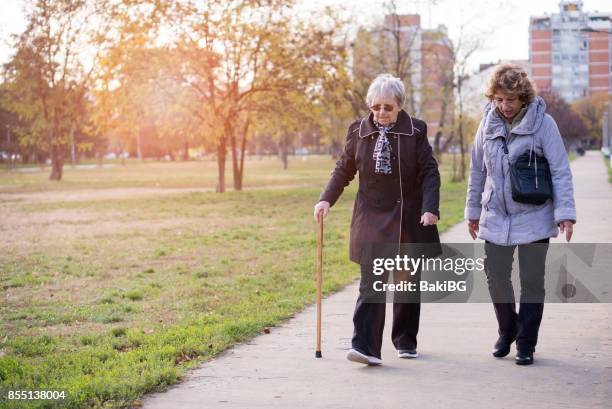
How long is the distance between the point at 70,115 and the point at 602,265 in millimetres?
52899

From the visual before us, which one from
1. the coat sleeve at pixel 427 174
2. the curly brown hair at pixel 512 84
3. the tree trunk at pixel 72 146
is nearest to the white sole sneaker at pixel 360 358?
the coat sleeve at pixel 427 174

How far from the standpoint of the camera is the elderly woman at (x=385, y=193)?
6125 mm

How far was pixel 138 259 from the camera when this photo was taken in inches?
567

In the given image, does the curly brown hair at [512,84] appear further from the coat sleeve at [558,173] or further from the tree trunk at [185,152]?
the tree trunk at [185,152]

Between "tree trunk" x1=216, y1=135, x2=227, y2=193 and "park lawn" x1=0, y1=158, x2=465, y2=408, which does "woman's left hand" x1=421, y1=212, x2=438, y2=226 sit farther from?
"tree trunk" x1=216, y1=135, x2=227, y2=193

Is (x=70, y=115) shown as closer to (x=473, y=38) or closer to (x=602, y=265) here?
(x=473, y=38)

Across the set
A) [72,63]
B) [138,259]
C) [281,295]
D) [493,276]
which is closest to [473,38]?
[72,63]

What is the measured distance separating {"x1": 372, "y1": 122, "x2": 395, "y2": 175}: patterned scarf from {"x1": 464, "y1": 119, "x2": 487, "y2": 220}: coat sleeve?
58 centimetres

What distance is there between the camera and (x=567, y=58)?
7018 inches

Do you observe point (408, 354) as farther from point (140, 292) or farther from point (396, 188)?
point (140, 292)

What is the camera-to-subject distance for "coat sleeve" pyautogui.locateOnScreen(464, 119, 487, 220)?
6352 mm

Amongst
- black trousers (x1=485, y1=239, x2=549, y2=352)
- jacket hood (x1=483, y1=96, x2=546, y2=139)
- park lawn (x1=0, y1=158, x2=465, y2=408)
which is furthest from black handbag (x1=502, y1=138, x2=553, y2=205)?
park lawn (x1=0, y1=158, x2=465, y2=408)

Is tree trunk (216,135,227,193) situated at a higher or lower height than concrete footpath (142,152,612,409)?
higher

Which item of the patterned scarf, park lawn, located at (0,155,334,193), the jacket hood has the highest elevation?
the jacket hood
